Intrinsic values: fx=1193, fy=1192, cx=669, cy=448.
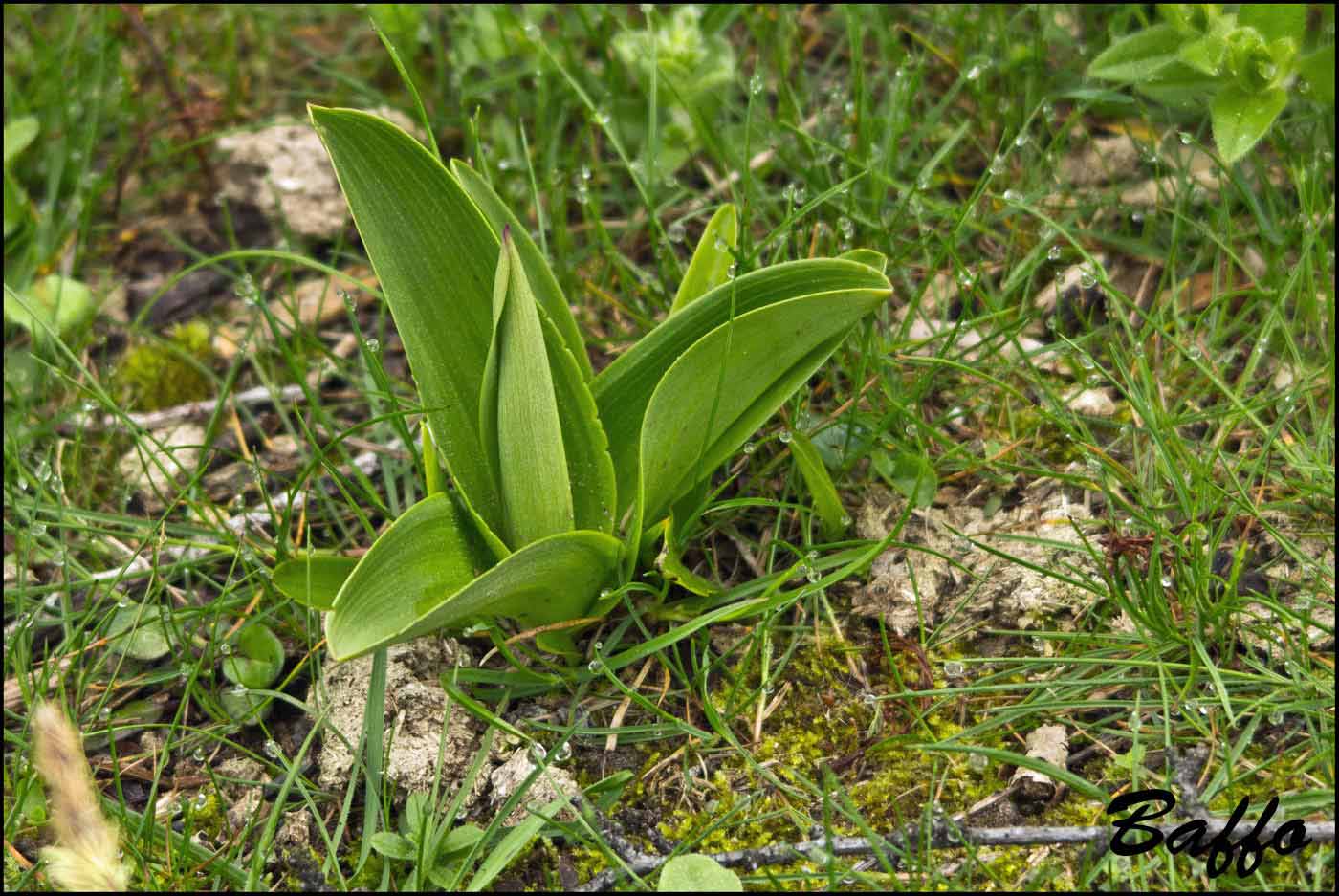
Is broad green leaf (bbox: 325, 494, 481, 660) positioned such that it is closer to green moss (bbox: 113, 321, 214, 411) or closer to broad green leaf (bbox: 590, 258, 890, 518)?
broad green leaf (bbox: 590, 258, 890, 518)

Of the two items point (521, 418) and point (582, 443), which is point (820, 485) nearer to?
point (582, 443)

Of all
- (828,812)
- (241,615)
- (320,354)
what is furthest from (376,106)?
(828,812)

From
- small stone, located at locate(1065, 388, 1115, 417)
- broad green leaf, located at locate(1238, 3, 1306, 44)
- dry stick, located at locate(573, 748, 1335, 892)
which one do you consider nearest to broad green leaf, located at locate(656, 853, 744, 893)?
dry stick, located at locate(573, 748, 1335, 892)

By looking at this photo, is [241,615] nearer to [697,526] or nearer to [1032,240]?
[697,526]

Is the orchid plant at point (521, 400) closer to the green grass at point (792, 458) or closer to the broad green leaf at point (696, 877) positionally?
the green grass at point (792, 458)

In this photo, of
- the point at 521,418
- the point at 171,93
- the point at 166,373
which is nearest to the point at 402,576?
the point at 521,418
